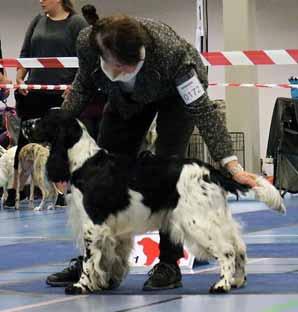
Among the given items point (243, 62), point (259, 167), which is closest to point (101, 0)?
point (259, 167)

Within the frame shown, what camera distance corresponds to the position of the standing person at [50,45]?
5.48 metres

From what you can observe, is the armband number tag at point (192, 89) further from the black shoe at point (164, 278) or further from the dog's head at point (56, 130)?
the black shoe at point (164, 278)

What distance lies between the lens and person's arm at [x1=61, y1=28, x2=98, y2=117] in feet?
10.1

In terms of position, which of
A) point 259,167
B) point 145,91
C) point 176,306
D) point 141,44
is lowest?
point 259,167

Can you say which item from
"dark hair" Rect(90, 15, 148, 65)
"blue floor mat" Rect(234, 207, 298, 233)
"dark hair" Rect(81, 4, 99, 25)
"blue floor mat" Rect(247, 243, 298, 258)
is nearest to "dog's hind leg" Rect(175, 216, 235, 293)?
"dark hair" Rect(90, 15, 148, 65)

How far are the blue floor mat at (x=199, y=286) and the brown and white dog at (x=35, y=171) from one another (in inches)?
163

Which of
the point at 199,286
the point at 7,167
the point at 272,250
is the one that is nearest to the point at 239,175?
the point at 199,286

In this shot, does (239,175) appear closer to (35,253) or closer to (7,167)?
(35,253)

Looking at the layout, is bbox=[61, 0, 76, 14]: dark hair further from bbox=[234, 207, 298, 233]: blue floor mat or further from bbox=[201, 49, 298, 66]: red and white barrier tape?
bbox=[234, 207, 298, 233]: blue floor mat

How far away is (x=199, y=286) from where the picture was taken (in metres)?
3.13

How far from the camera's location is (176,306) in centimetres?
267

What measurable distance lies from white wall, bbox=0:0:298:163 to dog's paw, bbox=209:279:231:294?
9.29m

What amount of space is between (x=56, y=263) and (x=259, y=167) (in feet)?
23.9

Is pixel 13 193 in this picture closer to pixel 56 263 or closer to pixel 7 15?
pixel 56 263
